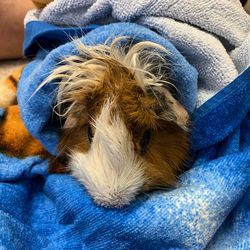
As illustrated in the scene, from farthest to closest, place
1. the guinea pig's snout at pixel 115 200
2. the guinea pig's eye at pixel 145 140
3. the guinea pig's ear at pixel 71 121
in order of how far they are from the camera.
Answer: the guinea pig's ear at pixel 71 121 → the guinea pig's eye at pixel 145 140 → the guinea pig's snout at pixel 115 200

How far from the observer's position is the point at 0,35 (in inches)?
68.6

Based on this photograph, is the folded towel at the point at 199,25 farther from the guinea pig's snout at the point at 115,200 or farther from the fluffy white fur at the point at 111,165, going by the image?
the guinea pig's snout at the point at 115,200

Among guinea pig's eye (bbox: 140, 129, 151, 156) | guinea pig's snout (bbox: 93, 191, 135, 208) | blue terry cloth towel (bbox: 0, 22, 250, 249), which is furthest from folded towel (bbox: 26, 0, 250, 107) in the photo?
guinea pig's snout (bbox: 93, 191, 135, 208)

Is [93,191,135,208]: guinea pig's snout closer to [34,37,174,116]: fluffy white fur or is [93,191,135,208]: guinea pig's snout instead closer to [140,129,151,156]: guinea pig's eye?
[140,129,151,156]: guinea pig's eye

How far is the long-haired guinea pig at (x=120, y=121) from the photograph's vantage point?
2.50 feet

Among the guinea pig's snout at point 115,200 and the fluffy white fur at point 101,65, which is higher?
the fluffy white fur at point 101,65

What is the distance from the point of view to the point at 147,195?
82 centimetres

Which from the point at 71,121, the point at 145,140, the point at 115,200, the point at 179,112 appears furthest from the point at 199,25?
the point at 115,200

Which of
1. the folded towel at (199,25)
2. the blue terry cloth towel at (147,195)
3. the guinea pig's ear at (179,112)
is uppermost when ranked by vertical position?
the folded towel at (199,25)

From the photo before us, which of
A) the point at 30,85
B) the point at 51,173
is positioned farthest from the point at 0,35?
the point at 51,173

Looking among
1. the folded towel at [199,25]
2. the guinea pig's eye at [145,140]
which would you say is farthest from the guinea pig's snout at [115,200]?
the folded towel at [199,25]

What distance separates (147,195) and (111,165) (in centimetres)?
17

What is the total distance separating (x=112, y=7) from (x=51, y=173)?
0.80m

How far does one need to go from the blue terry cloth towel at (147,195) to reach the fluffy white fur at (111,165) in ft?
0.20
